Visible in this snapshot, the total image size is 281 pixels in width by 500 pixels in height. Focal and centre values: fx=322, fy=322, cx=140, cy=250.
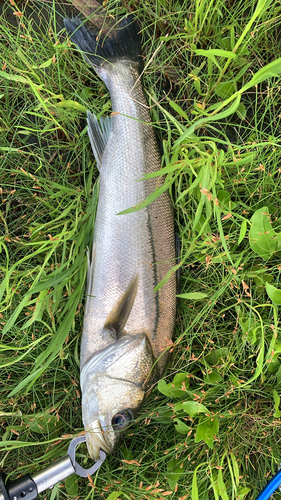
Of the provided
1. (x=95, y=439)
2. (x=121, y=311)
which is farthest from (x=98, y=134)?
(x=95, y=439)

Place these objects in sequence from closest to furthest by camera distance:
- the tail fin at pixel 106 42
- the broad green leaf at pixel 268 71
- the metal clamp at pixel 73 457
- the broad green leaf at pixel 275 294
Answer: the broad green leaf at pixel 268 71
the metal clamp at pixel 73 457
the broad green leaf at pixel 275 294
the tail fin at pixel 106 42

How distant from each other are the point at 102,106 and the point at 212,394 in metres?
2.07

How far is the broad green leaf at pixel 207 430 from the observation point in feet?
6.07

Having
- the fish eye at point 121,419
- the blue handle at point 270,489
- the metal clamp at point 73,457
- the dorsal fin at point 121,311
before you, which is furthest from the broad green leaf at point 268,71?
the blue handle at point 270,489

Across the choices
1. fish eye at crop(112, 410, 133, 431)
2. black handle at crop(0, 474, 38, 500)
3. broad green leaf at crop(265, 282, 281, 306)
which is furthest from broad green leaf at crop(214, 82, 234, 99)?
black handle at crop(0, 474, 38, 500)

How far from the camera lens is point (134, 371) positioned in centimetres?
187

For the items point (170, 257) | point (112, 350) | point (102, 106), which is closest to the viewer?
point (112, 350)

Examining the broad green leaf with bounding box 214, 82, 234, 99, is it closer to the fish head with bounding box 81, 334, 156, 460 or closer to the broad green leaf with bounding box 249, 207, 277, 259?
the broad green leaf with bounding box 249, 207, 277, 259

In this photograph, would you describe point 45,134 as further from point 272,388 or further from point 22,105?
point 272,388

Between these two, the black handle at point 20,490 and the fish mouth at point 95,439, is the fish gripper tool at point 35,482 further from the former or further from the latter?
the fish mouth at point 95,439

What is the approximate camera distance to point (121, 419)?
73.4 inches

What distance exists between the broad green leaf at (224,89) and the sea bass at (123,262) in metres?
0.48

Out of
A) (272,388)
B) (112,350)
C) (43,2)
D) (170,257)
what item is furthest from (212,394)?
(43,2)

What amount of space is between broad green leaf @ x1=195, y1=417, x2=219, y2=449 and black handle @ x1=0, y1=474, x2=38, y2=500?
903 millimetres
